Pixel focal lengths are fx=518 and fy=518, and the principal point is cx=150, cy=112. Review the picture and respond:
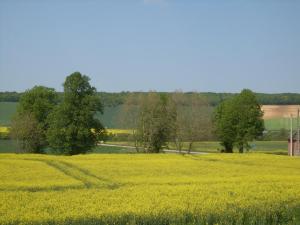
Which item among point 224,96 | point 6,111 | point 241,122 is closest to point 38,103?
point 241,122

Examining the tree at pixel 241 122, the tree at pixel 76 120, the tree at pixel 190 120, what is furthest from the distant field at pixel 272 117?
the tree at pixel 76 120

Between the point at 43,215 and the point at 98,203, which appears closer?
the point at 43,215

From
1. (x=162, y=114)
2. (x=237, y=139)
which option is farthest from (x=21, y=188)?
(x=237, y=139)

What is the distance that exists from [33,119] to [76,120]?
11.9m

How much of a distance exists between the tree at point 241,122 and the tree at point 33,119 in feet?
92.1

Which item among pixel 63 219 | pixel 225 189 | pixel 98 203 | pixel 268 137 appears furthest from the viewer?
pixel 268 137

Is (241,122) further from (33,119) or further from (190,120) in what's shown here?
(33,119)

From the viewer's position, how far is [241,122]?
3263 inches

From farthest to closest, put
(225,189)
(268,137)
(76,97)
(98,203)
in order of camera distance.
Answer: (268,137), (76,97), (225,189), (98,203)

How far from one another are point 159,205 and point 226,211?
243 centimetres

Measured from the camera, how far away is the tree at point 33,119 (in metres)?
76.9

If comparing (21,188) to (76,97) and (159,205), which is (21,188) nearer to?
(159,205)

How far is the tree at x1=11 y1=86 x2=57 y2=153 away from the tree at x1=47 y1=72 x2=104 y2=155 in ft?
22.4

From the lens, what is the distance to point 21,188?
24734mm
